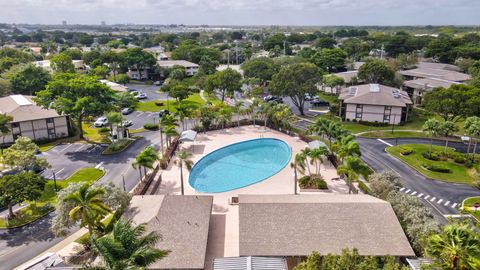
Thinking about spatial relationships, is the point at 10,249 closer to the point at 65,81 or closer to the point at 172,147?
the point at 172,147

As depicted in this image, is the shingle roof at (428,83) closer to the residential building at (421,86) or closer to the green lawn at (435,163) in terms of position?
the residential building at (421,86)

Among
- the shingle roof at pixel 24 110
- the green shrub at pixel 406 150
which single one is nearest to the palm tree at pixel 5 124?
the shingle roof at pixel 24 110

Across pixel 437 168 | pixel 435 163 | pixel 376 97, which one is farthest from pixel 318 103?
pixel 437 168

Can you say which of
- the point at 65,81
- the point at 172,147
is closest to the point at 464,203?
the point at 172,147

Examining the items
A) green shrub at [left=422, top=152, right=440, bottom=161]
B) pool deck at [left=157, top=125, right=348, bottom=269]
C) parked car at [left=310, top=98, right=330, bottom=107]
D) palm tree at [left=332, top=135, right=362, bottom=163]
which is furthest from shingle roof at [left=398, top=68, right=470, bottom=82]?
palm tree at [left=332, top=135, right=362, bottom=163]

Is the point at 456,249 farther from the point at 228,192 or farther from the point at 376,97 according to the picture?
the point at 376,97
